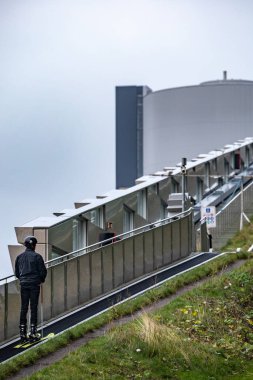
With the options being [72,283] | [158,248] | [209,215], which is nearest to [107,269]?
[72,283]

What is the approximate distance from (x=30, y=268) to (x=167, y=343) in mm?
2807

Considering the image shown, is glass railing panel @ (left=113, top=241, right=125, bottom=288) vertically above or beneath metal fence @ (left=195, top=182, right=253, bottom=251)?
above

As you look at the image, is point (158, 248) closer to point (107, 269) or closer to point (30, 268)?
point (107, 269)

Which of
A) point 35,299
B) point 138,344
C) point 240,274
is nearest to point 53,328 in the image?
point 35,299

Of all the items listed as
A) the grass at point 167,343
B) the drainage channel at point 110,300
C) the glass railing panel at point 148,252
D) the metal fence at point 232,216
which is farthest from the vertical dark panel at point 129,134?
the grass at point 167,343

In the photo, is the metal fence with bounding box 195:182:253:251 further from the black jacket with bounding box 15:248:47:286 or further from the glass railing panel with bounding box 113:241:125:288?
the black jacket with bounding box 15:248:47:286

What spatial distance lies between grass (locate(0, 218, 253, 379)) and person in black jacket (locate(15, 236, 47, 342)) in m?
0.72

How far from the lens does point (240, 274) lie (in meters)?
19.5

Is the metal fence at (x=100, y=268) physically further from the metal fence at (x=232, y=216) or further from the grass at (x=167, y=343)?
the metal fence at (x=232, y=216)

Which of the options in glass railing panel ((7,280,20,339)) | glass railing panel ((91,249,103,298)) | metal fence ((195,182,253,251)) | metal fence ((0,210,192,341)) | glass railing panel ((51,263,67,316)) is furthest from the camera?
metal fence ((195,182,253,251))

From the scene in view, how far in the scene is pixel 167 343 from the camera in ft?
→ 47.6

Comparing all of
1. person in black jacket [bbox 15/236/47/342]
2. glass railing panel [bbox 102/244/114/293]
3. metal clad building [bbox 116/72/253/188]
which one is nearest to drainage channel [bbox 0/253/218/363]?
glass railing panel [bbox 102/244/114/293]

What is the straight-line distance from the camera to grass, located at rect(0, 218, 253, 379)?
13645 millimetres

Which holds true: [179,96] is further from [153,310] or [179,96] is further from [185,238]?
[153,310]
